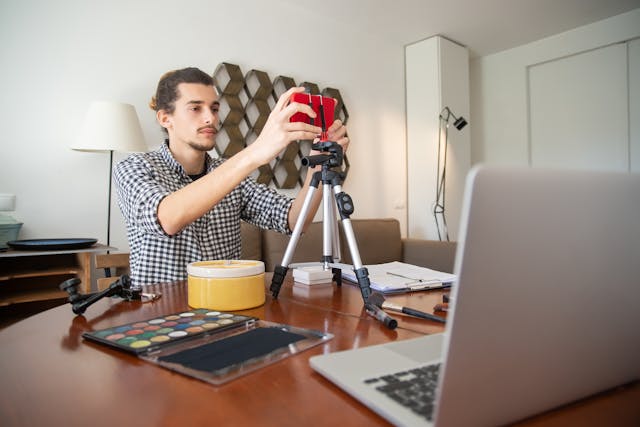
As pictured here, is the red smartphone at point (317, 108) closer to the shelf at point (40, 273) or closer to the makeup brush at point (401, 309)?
the makeup brush at point (401, 309)

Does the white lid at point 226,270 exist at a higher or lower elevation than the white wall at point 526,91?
lower

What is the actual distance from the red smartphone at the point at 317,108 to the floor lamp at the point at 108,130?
1358 millimetres

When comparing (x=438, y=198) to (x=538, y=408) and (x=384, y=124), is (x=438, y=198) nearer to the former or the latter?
(x=384, y=124)

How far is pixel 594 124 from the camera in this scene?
3547 mm

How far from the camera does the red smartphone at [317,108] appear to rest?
0.88 metres

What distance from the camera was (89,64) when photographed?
7.20 feet

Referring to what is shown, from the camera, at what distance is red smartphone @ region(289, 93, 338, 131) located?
2.89 ft

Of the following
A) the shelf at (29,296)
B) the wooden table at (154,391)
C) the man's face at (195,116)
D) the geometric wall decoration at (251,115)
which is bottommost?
the shelf at (29,296)

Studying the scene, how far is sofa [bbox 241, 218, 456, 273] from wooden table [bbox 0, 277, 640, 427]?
1.67m

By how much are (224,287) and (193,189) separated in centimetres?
28

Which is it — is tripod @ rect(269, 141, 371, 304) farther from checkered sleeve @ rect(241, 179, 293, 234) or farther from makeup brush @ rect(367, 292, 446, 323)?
checkered sleeve @ rect(241, 179, 293, 234)

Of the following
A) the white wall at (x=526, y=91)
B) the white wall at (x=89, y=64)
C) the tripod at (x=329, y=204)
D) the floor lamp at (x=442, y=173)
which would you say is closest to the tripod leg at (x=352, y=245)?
the tripod at (x=329, y=204)

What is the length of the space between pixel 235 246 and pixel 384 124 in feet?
8.10

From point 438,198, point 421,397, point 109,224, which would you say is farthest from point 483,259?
point 438,198
